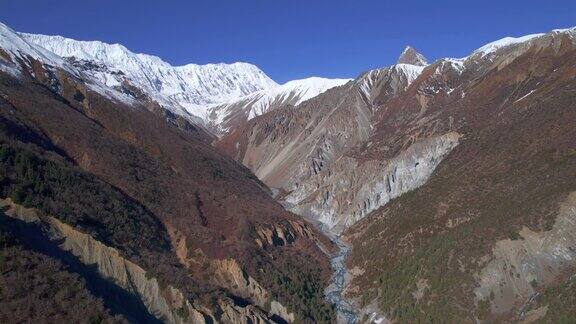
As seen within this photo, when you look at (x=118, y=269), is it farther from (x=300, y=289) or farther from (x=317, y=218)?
(x=317, y=218)

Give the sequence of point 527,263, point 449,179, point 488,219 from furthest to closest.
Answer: point 449,179 < point 488,219 < point 527,263

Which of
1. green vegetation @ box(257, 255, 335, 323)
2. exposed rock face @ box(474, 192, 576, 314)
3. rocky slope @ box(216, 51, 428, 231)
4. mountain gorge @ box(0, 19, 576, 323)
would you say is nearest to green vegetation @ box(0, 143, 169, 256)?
mountain gorge @ box(0, 19, 576, 323)

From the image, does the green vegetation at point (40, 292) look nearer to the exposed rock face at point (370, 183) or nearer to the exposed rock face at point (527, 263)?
the exposed rock face at point (527, 263)

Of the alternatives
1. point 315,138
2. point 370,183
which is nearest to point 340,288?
point 370,183

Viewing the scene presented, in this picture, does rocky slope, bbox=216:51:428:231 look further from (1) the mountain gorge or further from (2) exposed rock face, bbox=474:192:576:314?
(2) exposed rock face, bbox=474:192:576:314

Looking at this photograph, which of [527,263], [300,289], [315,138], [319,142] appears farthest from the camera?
[315,138]
